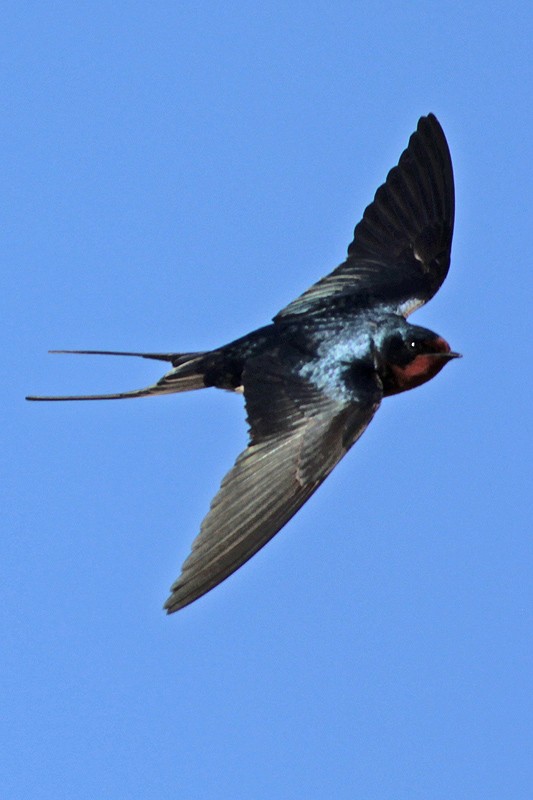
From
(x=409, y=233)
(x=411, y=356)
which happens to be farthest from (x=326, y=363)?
(x=409, y=233)

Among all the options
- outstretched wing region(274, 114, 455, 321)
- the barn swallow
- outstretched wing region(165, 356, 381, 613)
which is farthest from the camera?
outstretched wing region(274, 114, 455, 321)

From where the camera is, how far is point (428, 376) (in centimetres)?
→ 541

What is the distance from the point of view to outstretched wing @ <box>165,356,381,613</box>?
4.60m

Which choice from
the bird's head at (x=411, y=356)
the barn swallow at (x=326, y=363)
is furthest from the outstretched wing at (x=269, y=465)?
the bird's head at (x=411, y=356)

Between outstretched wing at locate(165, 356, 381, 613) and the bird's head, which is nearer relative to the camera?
outstretched wing at locate(165, 356, 381, 613)

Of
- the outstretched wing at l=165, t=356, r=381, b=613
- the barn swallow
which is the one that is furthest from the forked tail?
the outstretched wing at l=165, t=356, r=381, b=613

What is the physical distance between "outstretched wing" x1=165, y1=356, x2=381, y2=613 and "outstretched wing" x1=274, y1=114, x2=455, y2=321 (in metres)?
0.68

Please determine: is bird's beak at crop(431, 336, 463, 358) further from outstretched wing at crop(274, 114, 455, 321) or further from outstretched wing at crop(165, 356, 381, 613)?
outstretched wing at crop(274, 114, 455, 321)

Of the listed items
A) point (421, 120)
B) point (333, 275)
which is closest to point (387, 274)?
point (333, 275)

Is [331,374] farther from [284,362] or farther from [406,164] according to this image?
[406,164]

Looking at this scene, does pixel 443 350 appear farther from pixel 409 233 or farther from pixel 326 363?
pixel 409 233

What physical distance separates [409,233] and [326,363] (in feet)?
3.34

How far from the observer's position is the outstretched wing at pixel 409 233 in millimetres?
5848

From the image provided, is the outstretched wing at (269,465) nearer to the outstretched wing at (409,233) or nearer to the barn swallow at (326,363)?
the barn swallow at (326,363)
